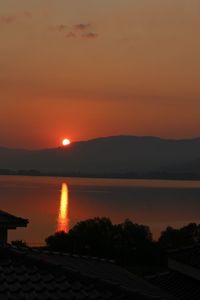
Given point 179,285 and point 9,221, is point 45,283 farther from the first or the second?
point 179,285

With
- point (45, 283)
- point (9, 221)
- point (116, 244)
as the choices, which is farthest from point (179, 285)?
point (116, 244)

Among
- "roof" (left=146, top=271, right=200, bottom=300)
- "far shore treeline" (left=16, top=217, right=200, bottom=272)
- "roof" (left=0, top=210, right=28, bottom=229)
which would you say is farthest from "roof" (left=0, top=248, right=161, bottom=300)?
"far shore treeline" (left=16, top=217, right=200, bottom=272)

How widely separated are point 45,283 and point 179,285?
556cm

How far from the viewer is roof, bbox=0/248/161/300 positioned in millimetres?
4820

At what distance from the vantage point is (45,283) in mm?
5020

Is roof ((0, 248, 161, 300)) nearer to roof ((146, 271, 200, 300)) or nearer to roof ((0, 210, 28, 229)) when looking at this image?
roof ((0, 210, 28, 229))

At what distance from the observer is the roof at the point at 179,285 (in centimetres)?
954

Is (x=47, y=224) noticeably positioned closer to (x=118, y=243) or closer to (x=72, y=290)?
(x=118, y=243)

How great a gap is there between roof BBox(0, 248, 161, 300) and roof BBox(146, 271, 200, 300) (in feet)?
14.8

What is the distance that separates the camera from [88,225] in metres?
43.0

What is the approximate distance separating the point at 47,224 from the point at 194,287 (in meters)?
75.5

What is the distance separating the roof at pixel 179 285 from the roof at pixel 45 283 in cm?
450

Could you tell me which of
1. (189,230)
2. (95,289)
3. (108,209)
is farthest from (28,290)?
(108,209)

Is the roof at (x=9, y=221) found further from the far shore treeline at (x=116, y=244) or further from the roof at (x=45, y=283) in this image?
the far shore treeline at (x=116, y=244)
